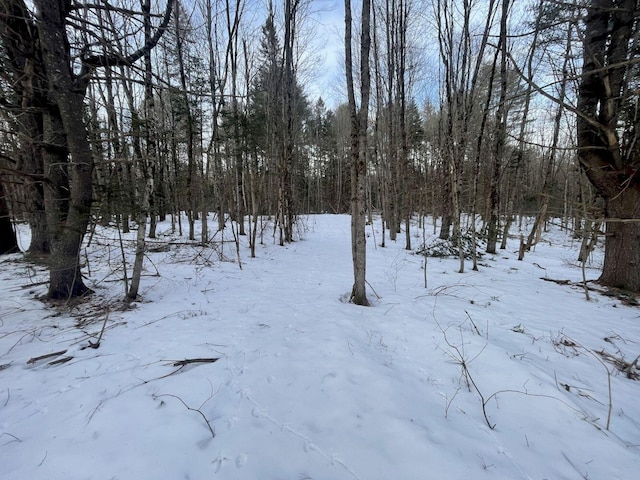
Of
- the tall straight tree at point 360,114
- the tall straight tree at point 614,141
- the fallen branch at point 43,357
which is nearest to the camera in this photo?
the fallen branch at point 43,357

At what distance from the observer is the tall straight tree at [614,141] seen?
3.97 metres

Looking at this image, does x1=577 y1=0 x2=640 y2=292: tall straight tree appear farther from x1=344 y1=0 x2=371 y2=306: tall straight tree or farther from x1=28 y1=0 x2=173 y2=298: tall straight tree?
x1=28 y1=0 x2=173 y2=298: tall straight tree

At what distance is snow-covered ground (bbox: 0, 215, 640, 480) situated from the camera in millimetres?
1554

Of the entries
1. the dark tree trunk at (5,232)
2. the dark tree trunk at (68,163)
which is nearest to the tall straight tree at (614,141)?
the dark tree trunk at (68,163)

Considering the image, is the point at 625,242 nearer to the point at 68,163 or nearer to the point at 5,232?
the point at 68,163

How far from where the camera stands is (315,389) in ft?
7.14

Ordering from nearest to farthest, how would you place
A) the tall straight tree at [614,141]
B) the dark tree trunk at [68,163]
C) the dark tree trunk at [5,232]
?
1. the dark tree trunk at [68,163]
2. the tall straight tree at [614,141]
3. the dark tree trunk at [5,232]

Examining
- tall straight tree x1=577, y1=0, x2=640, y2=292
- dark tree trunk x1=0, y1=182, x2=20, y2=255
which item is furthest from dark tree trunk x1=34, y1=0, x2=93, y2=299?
tall straight tree x1=577, y1=0, x2=640, y2=292

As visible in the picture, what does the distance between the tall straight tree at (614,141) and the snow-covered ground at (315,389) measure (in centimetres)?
126

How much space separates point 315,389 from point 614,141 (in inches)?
224

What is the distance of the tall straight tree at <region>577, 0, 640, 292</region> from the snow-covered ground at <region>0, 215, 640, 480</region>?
126 centimetres

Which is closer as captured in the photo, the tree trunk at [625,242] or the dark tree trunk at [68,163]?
the dark tree trunk at [68,163]

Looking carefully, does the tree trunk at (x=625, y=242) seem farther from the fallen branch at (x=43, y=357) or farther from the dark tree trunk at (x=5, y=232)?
the dark tree trunk at (x=5, y=232)

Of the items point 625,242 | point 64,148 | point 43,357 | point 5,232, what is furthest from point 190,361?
point 5,232
